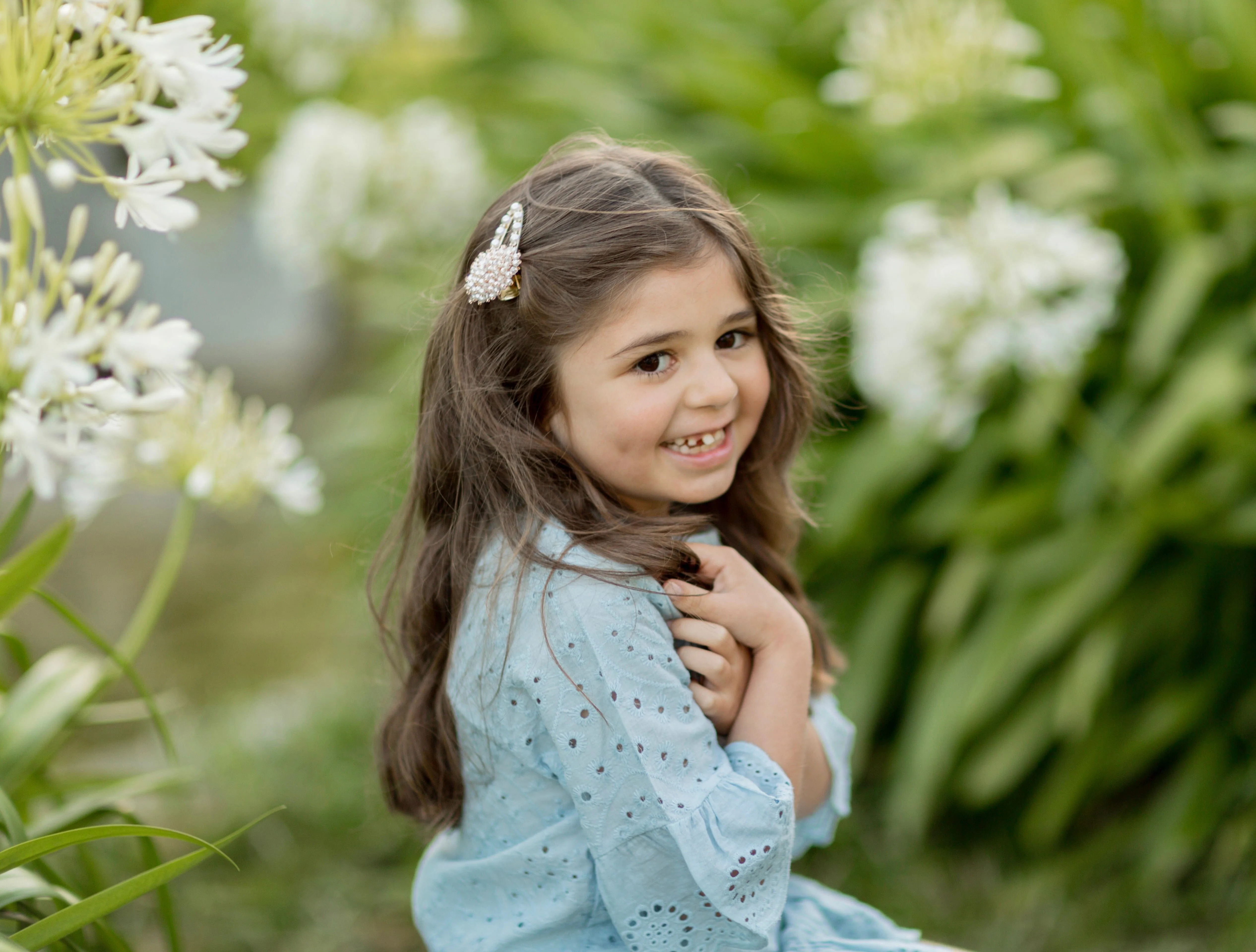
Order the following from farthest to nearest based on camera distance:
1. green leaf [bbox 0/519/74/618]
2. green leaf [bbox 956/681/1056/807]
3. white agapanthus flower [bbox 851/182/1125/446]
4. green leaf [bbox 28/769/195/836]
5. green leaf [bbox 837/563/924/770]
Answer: green leaf [bbox 837/563/924/770] < green leaf [bbox 956/681/1056/807] < white agapanthus flower [bbox 851/182/1125/446] < green leaf [bbox 28/769/195/836] < green leaf [bbox 0/519/74/618]

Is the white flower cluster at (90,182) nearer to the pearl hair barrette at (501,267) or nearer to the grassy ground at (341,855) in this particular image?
the pearl hair barrette at (501,267)

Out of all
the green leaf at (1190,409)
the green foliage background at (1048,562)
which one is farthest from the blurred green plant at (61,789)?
the green leaf at (1190,409)

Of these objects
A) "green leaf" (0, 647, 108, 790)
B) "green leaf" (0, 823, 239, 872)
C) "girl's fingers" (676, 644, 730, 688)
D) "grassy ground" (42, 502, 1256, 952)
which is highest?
"girl's fingers" (676, 644, 730, 688)

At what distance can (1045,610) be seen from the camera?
104 inches

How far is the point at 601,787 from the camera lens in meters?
1.20

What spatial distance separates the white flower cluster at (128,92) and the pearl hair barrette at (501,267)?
341mm

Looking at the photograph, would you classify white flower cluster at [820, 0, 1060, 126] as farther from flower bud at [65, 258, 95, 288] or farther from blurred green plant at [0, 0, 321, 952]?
flower bud at [65, 258, 95, 288]

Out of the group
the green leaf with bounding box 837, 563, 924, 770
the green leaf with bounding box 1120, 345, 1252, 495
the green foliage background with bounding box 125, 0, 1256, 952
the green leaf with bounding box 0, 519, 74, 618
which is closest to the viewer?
the green leaf with bounding box 0, 519, 74, 618

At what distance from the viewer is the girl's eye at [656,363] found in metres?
1.29

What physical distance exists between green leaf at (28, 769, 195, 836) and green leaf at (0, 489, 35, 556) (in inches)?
14.7

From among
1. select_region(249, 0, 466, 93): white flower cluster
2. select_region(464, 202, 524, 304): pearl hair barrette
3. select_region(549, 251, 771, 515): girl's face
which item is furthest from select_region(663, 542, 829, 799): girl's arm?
select_region(249, 0, 466, 93): white flower cluster

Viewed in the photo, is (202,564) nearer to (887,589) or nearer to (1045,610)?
(887,589)

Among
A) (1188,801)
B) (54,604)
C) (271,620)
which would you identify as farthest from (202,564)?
(1188,801)

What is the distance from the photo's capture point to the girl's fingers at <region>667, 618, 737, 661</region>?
1285mm
